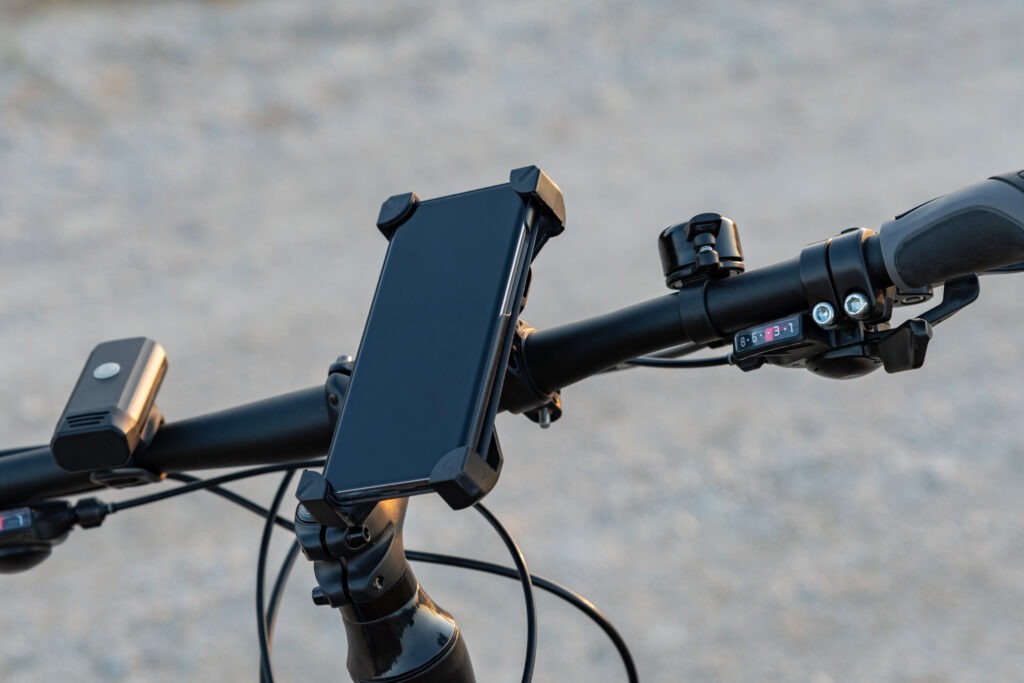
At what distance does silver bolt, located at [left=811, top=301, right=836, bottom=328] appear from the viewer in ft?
4.47

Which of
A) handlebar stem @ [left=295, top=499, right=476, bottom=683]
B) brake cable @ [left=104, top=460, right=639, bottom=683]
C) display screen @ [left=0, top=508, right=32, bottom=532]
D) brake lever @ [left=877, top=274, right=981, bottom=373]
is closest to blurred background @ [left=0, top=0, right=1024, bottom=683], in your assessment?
brake cable @ [left=104, top=460, right=639, bottom=683]

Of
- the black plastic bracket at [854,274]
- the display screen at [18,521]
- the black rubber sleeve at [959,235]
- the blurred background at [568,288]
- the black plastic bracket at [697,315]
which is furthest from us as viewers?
the blurred background at [568,288]

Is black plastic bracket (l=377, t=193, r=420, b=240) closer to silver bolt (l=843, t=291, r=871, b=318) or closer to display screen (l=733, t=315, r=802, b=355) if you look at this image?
display screen (l=733, t=315, r=802, b=355)

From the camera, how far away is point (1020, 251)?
49.0 inches

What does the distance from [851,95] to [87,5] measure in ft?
24.5

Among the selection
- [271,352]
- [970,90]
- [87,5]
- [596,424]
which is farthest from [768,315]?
[87,5]

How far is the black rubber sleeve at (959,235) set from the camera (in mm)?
1236

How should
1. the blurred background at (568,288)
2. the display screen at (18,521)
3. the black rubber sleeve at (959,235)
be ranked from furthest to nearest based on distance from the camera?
the blurred background at (568,288) < the display screen at (18,521) < the black rubber sleeve at (959,235)

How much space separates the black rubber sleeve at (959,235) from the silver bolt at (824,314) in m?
0.09

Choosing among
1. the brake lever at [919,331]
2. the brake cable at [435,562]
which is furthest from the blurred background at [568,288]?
the brake lever at [919,331]

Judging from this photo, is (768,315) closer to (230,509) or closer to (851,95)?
(230,509)

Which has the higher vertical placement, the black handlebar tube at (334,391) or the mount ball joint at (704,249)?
the mount ball joint at (704,249)

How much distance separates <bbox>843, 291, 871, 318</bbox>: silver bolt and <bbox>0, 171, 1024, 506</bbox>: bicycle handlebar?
27 mm

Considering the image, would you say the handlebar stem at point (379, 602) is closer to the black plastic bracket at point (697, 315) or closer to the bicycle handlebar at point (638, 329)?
the bicycle handlebar at point (638, 329)
